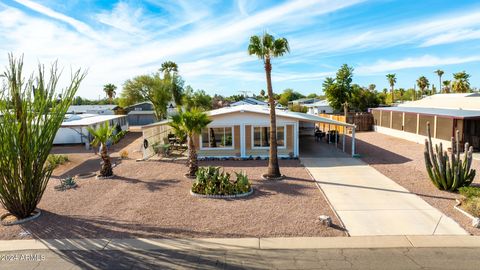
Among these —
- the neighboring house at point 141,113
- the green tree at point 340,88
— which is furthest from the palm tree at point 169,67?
the green tree at point 340,88

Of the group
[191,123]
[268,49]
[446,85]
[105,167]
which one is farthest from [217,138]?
[446,85]

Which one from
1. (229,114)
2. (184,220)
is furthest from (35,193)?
(229,114)

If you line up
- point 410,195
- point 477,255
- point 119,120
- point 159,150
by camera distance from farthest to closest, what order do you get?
point 119,120
point 159,150
point 410,195
point 477,255

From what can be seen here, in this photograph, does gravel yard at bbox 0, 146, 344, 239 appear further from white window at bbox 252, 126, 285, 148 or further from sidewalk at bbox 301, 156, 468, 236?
white window at bbox 252, 126, 285, 148

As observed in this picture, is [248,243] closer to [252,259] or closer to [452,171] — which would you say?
[252,259]

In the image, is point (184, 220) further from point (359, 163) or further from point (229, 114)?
point (359, 163)

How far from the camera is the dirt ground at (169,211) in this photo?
923 centimetres

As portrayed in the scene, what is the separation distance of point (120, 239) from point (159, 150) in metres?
12.9

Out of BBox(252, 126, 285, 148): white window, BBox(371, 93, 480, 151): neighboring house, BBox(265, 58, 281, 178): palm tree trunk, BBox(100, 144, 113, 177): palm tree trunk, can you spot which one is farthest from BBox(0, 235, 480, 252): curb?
BBox(371, 93, 480, 151): neighboring house

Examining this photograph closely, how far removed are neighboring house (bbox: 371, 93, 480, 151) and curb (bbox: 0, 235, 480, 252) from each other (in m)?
16.0

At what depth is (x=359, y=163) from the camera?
60.2 feet

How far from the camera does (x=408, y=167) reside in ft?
55.7

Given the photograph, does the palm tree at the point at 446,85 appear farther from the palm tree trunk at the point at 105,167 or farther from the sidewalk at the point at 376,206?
the palm tree trunk at the point at 105,167

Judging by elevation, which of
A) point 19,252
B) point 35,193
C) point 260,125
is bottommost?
point 19,252
